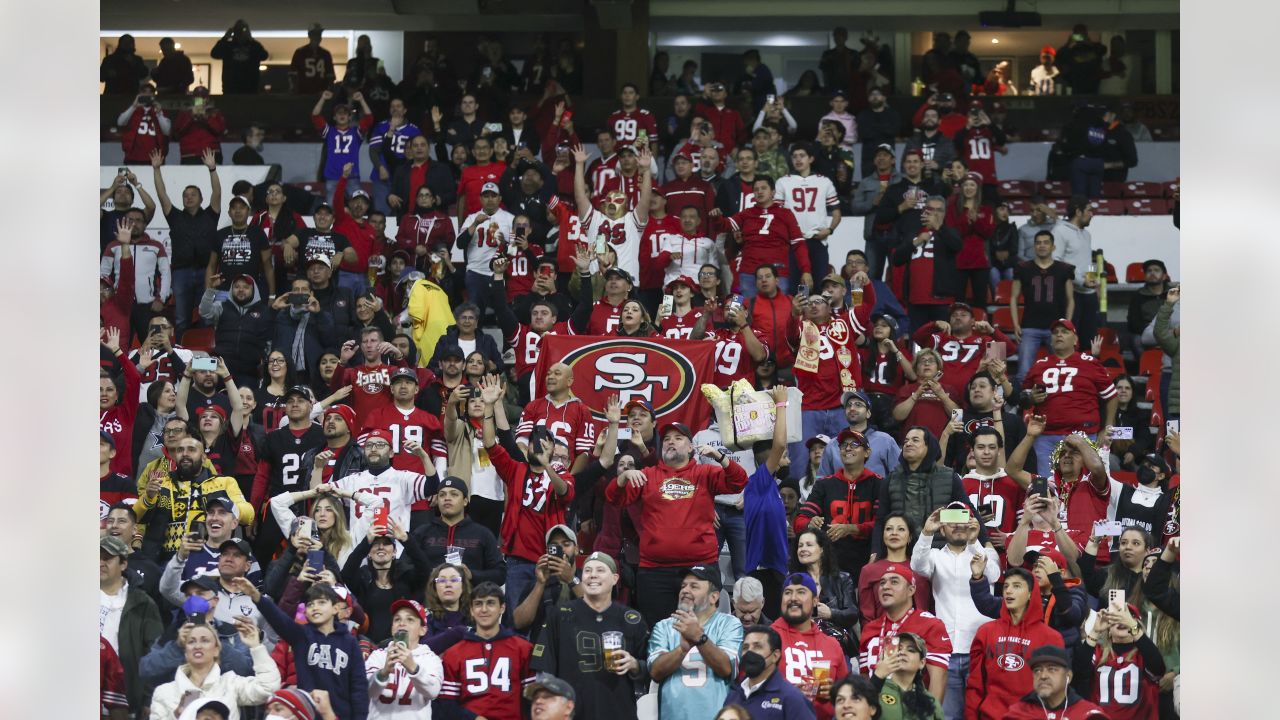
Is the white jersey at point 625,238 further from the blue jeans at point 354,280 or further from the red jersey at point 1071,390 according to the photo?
the red jersey at point 1071,390

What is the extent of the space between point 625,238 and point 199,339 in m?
3.86

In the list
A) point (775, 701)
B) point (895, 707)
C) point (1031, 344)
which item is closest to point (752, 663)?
point (775, 701)

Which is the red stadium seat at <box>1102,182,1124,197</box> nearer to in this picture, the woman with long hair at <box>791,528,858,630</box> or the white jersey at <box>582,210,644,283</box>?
the white jersey at <box>582,210,644,283</box>

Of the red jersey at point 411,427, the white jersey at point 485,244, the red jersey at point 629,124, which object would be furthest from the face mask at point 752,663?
the red jersey at point 629,124

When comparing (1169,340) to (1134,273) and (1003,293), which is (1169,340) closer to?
(1003,293)

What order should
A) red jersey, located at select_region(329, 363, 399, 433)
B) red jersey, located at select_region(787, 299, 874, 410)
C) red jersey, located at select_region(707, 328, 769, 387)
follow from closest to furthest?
red jersey, located at select_region(329, 363, 399, 433)
red jersey, located at select_region(787, 299, 874, 410)
red jersey, located at select_region(707, 328, 769, 387)

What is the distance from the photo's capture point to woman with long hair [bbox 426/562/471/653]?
7969 millimetres

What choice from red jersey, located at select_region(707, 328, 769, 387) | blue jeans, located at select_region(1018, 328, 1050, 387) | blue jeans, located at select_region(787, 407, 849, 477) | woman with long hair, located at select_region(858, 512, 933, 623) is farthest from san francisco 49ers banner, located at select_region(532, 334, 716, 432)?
blue jeans, located at select_region(1018, 328, 1050, 387)

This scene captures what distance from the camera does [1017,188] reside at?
1767cm

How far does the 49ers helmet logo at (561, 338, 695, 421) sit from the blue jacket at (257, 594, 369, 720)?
3.74 m

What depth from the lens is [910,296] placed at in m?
13.3

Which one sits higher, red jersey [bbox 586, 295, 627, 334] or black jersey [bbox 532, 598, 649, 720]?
red jersey [bbox 586, 295, 627, 334]
